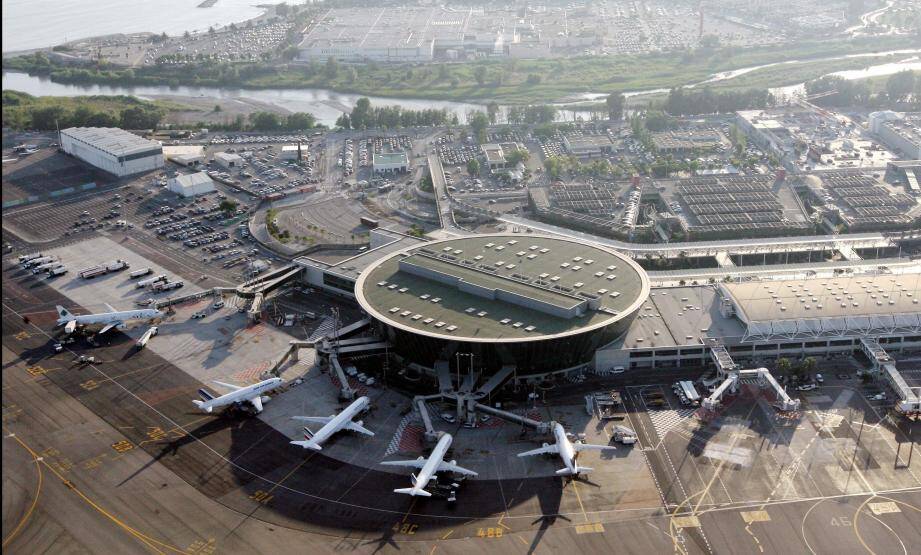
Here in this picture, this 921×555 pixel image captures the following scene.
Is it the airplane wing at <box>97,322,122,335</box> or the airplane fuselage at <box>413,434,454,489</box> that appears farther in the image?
the airplane wing at <box>97,322,122,335</box>

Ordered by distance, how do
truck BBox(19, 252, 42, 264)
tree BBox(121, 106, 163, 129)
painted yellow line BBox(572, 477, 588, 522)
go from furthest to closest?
tree BBox(121, 106, 163, 129) → truck BBox(19, 252, 42, 264) → painted yellow line BBox(572, 477, 588, 522)

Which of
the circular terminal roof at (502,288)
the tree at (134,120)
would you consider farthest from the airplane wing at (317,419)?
the tree at (134,120)

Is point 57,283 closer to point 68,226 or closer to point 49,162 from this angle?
point 68,226

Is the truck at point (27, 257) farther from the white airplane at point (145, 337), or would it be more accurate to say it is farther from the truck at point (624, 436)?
the truck at point (624, 436)

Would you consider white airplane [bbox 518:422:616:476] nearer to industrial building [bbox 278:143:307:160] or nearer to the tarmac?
the tarmac

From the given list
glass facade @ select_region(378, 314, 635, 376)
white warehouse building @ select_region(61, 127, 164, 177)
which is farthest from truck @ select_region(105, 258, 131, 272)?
glass facade @ select_region(378, 314, 635, 376)

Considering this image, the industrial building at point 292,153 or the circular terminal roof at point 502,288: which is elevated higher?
the circular terminal roof at point 502,288

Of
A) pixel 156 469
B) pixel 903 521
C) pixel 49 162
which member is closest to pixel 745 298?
pixel 903 521
